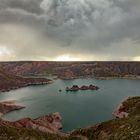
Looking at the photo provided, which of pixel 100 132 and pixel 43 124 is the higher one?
pixel 100 132

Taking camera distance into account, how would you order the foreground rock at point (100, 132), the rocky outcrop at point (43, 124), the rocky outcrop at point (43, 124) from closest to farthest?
the foreground rock at point (100, 132), the rocky outcrop at point (43, 124), the rocky outcrop at point (43, 124)

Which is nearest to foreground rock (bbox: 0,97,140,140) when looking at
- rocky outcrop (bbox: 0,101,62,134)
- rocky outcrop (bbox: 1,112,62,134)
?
rocky outcrop (bbox: 0,101,62,134)

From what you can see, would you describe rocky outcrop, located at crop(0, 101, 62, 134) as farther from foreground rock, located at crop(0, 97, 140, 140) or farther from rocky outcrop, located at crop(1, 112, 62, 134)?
foreground rock, located at crop(0, 97, 140, 140)

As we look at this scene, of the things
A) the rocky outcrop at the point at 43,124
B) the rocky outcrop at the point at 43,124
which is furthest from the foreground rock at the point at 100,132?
the rocky outcrop at the point at 43,124

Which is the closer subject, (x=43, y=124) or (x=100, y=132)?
(x=100, y=132)

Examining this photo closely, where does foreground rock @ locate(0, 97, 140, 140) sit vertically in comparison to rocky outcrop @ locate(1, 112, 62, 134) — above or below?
above

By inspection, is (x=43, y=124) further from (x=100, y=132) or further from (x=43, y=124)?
(x=100, y=132)

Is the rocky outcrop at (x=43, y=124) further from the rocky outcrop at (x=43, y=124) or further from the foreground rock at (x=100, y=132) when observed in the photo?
the foreground rock at (x=100, y=132)

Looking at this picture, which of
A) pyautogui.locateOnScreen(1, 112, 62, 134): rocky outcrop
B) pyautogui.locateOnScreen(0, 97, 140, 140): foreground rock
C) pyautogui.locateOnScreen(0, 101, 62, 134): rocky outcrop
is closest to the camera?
pyautogui.locateOnScreen(0, 97, 140, 140): foreground rock

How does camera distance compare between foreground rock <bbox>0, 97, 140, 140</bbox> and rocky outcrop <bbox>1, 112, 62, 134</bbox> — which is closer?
foreground rock <bbox>0, 97, 140, 140</bbox>

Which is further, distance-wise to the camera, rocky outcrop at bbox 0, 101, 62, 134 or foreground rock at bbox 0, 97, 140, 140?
rocky outcrop at bbox 0, 101, 62, 134

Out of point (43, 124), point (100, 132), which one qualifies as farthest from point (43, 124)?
point (100, 132)

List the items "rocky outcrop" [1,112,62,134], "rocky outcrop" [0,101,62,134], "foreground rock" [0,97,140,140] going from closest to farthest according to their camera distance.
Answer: "foreground rock" [0,97,140,140] < "rocky outcrop" [0,101,62,134] < "rocky outcrop" [1,112,62,134]
